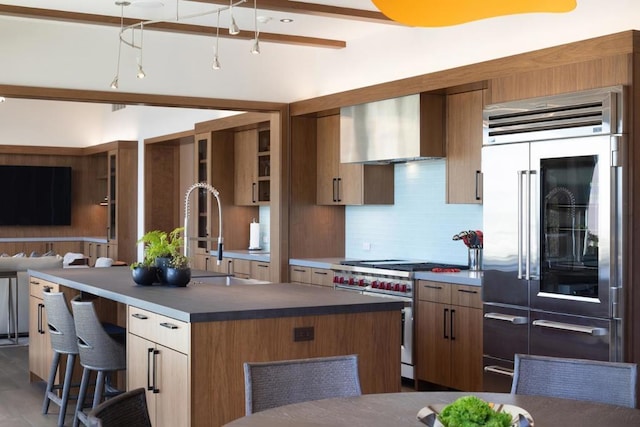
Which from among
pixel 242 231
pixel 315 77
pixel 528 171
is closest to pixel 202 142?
pixel 242 231

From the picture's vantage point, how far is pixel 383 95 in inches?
294

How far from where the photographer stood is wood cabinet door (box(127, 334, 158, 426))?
183 inches

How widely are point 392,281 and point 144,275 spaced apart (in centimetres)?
220

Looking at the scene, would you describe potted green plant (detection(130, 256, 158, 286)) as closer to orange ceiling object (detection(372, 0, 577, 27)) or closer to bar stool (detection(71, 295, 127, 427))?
bar stool (detection(71, 295, 127, 427))

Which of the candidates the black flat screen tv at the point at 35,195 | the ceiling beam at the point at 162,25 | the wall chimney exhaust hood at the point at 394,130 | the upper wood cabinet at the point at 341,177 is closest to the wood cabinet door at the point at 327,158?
the upper wood cabinet at the point at 341,177

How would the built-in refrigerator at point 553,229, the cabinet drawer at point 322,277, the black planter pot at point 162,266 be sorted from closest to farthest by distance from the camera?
the built-in refrigerator at point 553,229 < the black planter pot at point 162,266 < the cabinet drawer at point 322,277

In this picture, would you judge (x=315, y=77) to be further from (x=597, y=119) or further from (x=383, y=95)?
(x=597, y=119)

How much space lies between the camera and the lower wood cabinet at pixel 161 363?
427 centimetres

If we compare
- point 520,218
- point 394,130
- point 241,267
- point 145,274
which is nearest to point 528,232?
point 520,218

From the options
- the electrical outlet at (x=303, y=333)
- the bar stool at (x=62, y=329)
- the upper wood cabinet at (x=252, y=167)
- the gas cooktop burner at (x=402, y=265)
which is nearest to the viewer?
the electrical outlet at (x=303, y=333)

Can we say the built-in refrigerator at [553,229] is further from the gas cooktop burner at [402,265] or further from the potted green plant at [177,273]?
the potted green plant at [177,273]

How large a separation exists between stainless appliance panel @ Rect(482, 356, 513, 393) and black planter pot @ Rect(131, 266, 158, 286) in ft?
7.47

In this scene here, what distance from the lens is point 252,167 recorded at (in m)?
9.91

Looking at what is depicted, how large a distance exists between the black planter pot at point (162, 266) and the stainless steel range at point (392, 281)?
2004 millimetres
